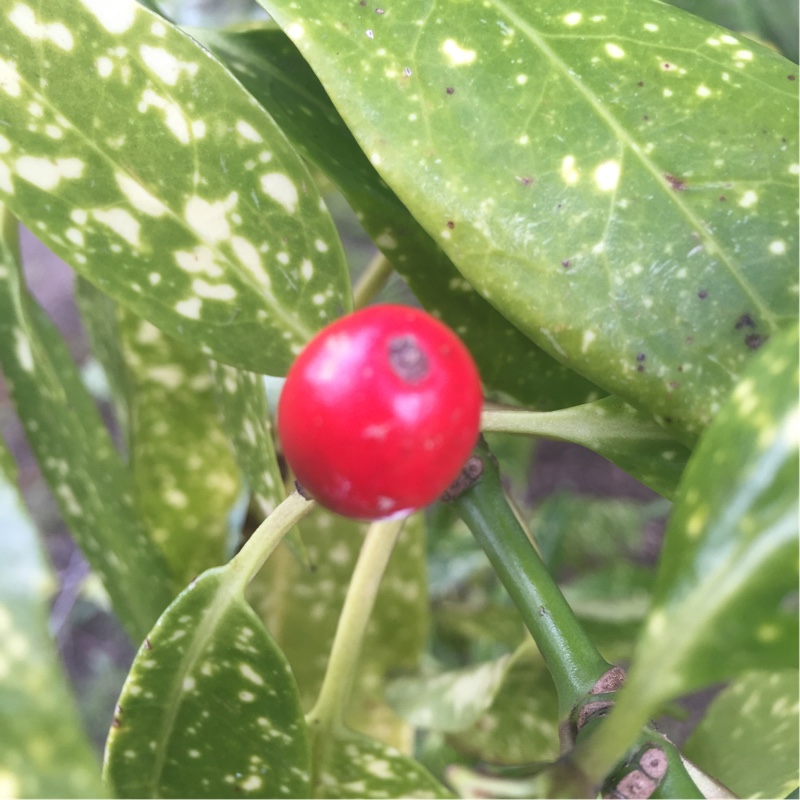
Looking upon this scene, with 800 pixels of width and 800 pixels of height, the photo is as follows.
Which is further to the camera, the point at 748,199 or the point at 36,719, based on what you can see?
the point at 748,199

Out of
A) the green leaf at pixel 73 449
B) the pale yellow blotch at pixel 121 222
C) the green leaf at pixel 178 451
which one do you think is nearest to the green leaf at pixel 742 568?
the pale yellow blotch at pixel 121 222

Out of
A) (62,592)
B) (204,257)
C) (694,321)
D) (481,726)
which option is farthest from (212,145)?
(62,592)

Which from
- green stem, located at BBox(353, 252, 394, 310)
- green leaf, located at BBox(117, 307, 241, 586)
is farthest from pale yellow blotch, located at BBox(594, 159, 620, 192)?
green leaf, located at BBox(117, 307, 241, 586)

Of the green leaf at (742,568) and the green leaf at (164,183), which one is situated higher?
the green leaf at (164,183)

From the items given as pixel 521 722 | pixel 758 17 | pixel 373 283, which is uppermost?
pixel 758 17

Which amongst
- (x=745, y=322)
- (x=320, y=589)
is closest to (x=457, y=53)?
(x=745, y=322)

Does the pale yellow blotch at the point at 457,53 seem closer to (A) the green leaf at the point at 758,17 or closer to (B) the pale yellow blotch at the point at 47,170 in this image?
(B) the pale yellow blotch at the point at 47,170

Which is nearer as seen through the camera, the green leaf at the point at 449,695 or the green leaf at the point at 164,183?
the green leaf at the point at 164,183

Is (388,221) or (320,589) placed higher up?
(388,221)

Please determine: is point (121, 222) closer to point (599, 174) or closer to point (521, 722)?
point (599, 174)
